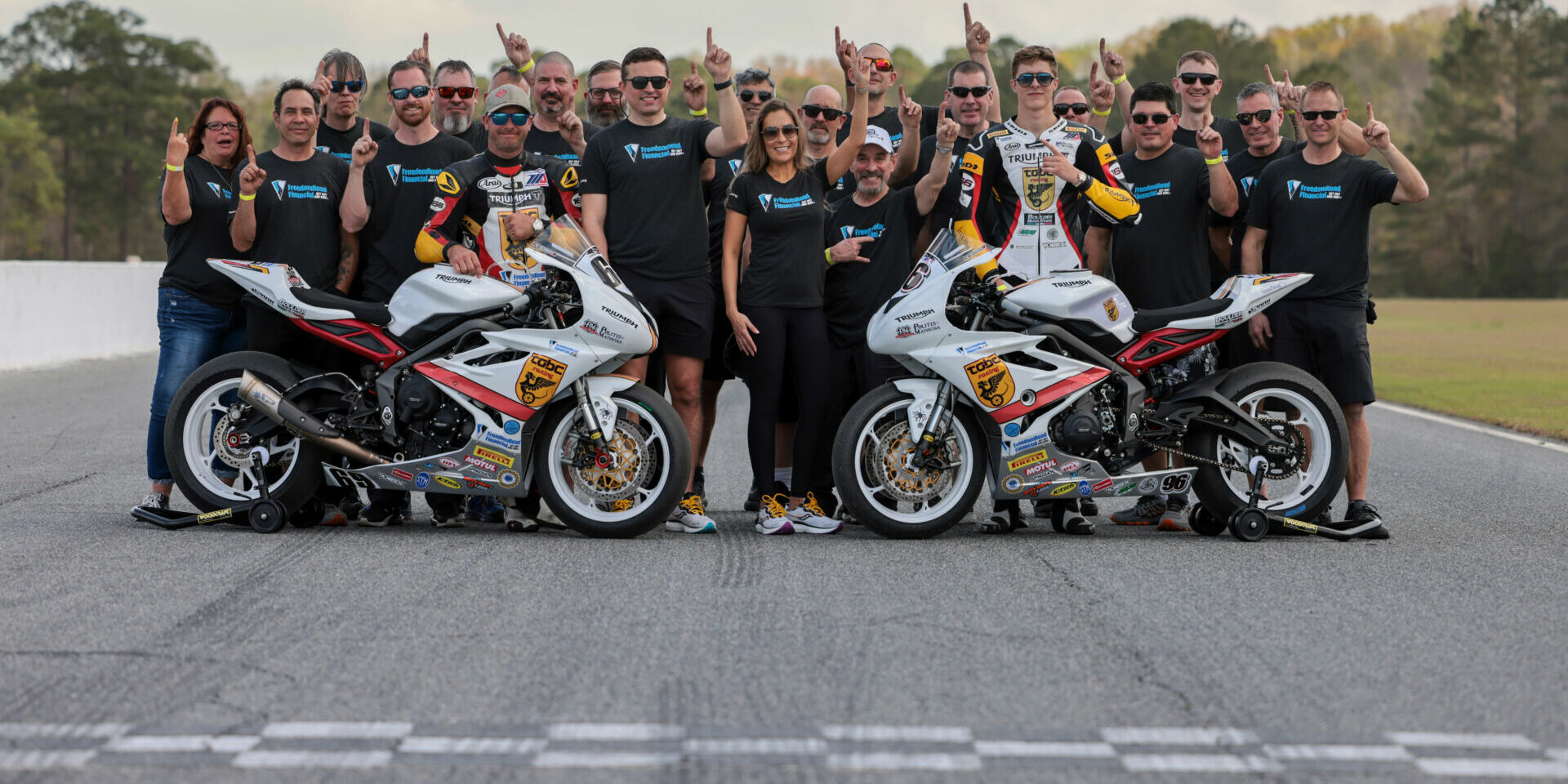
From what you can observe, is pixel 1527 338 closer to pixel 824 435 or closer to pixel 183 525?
pixel 824 435

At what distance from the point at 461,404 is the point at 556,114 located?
1.97 m

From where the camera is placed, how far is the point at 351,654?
199 inches

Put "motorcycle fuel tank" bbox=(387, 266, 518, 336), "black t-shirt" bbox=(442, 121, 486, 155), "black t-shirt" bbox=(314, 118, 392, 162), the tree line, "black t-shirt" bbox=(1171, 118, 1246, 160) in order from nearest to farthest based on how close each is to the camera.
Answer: "motorcycle fuel tank" bbox=(387, 266, 518, 336) < "black t-shirt" bbox=(442, 121, 486, 155) < "black t-shirt" bbox=(314, 118, 392, 162) < "black t-shirt" bbox=(1171, 118, 1246, 160) < the tree line

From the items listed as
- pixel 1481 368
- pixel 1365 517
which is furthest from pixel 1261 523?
pixel 1481 368

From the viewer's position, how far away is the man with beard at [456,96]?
8547mm

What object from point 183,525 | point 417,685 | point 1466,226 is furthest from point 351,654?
point 1466,226

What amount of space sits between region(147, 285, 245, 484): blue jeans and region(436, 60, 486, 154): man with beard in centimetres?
152

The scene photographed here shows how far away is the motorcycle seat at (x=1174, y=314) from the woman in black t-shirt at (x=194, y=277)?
445cm

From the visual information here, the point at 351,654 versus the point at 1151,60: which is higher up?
the point at 1151,60

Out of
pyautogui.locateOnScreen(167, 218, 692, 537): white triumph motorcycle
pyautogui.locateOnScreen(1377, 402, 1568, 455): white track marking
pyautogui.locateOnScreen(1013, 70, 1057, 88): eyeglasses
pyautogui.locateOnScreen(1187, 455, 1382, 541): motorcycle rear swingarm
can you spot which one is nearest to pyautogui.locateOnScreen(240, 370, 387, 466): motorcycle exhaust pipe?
pyautogui.locateOnScreen(167, 218, 692, 537): white triumph motorcycle

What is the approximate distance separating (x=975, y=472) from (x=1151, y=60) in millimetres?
91961

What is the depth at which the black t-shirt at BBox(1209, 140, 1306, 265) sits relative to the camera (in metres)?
8.52

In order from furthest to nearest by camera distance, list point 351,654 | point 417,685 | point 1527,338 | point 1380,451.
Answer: point 1527,338, point 1380,451, point 351,654, point 417,685

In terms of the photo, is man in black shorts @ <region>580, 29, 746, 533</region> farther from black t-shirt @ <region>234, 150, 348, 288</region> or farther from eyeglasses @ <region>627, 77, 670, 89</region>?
black t-shirt @ <region>234, 150, 348, 288</region>
